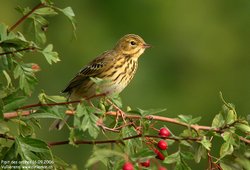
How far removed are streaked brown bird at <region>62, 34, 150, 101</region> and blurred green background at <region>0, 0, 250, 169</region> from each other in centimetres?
378

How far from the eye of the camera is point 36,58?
40.6ft

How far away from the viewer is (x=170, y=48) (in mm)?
13172

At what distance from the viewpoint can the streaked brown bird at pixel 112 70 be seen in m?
6.94

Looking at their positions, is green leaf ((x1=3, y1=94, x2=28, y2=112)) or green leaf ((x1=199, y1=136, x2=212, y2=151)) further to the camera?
green leaf ((x1=199, y1=136, x2=212, y2=151))

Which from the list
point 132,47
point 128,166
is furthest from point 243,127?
point 132,47

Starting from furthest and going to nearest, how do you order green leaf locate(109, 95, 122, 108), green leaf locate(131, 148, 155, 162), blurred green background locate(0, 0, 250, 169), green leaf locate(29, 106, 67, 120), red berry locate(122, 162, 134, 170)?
blurred green background locate(0, 0, 250, 169) < green leaf locate(109, 95, 122, 108) < green leaf locate(29, 106, 67, 120) < green leaf locate(131, 148, 155, 162) < red berry locate(122, 162, 134, 170)

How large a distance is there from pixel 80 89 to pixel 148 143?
2.64 metres

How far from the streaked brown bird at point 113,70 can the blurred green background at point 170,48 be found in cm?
378

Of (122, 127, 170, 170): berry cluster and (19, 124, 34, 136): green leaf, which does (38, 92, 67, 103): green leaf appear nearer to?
(19, 124, 34, 136): green leaf

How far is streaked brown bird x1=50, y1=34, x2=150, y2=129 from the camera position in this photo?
694cm

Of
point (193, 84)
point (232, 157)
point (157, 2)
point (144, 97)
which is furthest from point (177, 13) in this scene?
point (232, 157)

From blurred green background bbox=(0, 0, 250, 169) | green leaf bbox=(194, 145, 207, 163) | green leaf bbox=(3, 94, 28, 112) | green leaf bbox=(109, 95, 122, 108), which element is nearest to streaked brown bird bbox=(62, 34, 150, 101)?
green leaf bbox=(109, 95, 122, 108)

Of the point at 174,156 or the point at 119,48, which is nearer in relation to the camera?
the point at 174,156

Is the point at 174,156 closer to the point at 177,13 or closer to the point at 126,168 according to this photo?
the point at 126,168
